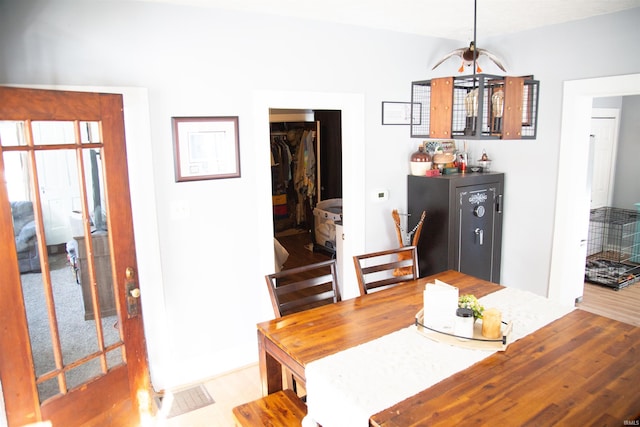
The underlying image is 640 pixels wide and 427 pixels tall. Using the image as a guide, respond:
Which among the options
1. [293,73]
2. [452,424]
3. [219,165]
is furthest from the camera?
[293,73]

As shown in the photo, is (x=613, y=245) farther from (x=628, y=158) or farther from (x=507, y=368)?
(x=507, y=368)

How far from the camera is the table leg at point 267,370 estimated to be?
2.16 m

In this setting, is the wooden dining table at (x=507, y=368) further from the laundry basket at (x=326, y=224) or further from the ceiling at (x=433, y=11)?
the laundry basket at (x=326, y=224)

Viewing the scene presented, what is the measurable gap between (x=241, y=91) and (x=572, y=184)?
2.71 metres

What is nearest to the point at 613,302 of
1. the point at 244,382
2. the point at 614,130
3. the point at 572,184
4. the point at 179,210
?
the point at 572,184

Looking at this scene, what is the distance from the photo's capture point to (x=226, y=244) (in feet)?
10.3

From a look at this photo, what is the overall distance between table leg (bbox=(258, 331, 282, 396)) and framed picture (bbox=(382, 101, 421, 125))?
7.46 ft

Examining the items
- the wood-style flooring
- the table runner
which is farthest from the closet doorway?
the table runner

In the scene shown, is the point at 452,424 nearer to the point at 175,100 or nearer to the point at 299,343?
the point at 299,343

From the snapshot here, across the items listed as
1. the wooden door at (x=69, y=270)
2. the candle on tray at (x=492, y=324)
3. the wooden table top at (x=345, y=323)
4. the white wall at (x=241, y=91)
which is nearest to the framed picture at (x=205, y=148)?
the white wall at (x=241, y=91)

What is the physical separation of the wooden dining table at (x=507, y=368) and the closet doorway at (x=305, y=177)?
338 cm

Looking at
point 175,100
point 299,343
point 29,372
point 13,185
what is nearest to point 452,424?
point 299,343

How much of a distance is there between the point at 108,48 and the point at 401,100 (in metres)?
2.29

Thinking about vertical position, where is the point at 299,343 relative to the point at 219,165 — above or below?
below
